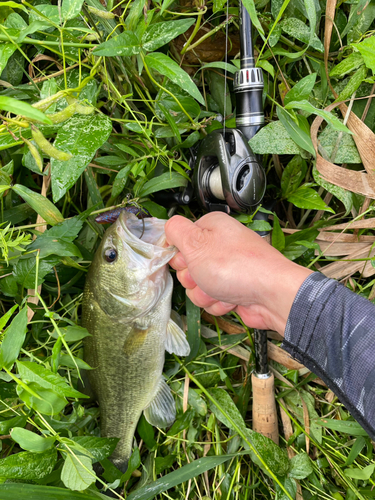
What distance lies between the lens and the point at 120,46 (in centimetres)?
148

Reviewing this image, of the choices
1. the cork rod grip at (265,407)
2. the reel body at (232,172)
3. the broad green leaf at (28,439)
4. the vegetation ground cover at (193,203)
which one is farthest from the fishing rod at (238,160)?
the broad green leaf at (28,439)

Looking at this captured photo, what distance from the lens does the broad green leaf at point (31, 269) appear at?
6.10ft

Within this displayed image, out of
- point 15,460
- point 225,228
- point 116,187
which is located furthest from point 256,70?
point 15,460

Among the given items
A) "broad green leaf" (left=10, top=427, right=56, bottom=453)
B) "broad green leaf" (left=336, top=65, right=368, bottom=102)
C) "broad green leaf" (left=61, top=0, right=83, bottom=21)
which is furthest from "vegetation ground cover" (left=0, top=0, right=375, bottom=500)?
"broad green leaf" (left=10, top=427, right=56, bottom=453)

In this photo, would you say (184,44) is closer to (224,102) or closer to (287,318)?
(224,102)

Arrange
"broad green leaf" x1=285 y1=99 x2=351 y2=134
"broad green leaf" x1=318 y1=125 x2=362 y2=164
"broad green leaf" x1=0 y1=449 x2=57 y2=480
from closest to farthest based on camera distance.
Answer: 1. "broad green leaf" x1=0 y1=449 x2=57 y2=480
2. "broad green leaf" x1=285 y1=99 x2=351 y2=134
3. "broad green leaf" x1=318 y1=125 x2=362 y2=164

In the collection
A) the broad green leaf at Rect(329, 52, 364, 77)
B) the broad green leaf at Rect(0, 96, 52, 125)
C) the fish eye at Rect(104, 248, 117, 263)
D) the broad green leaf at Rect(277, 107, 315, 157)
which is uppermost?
the broad green leaf at Rect(329, 52, 364, 77)

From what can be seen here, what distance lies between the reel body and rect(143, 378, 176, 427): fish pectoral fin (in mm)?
1131

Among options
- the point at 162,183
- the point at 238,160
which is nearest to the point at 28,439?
the point at 162,183

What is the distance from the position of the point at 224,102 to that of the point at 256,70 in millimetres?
300

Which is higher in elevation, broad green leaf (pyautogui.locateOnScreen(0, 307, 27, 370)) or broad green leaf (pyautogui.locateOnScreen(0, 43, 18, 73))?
broad green leaf (pyautogui.locateOnScreen(0, 43, 18, 73))

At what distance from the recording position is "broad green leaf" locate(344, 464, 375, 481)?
6.04 feet

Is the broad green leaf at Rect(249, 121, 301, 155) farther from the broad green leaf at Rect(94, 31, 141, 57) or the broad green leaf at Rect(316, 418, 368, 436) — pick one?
the broad green leaf at Rect(316, 418, 368, 436)

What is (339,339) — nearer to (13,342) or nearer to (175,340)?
(175,340)
